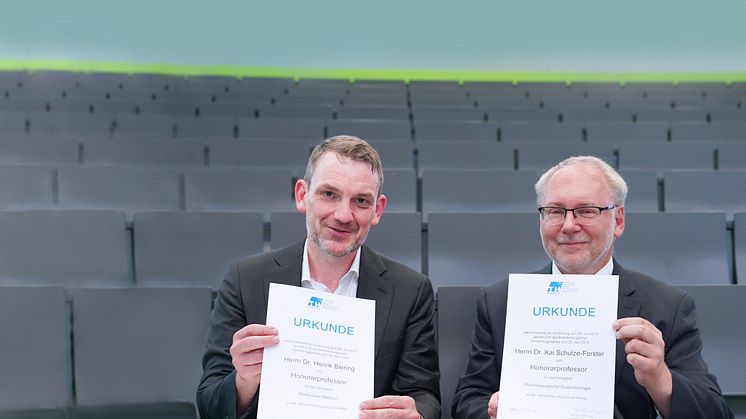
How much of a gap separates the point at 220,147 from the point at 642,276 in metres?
2.33

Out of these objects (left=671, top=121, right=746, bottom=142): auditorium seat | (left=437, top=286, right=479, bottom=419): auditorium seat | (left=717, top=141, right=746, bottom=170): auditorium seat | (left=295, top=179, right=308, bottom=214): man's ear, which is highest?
(left=671, top=121, right=746, bottom=142): auditorium seat

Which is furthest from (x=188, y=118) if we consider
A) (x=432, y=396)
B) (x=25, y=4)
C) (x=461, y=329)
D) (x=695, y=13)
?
(x=695, y=13)

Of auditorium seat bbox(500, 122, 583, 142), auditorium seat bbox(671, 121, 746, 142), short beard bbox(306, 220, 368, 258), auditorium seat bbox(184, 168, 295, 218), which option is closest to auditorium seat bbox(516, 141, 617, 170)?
auditorium seat bbox(500, 122, 583, 142)

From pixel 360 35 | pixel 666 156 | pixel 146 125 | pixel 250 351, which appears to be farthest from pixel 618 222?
pixel 360 35

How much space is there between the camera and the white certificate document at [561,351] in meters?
1.21

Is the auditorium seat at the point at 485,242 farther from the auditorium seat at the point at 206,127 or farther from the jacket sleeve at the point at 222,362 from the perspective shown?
the auditorium seat at the point at 206,127

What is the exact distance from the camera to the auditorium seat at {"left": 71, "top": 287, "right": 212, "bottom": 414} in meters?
1.81

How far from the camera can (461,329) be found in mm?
1729

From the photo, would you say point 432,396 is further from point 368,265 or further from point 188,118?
point 188,118

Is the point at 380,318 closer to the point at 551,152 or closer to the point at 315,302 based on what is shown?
the point at 315,302

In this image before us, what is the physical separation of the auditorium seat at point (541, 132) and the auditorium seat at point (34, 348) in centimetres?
262

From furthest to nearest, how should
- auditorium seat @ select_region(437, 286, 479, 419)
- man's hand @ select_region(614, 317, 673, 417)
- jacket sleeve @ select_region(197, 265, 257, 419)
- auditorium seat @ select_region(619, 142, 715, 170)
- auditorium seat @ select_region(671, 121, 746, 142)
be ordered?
auditorium seat @ select_region(671, 121, 746, 142)
auditorium seat @ select_region(619, 142, 715, 170)
auditorium seat @ select_region(437, 286, 479, 419)
jacket sleeve @ select_region(197, 265, 257, 419)
man's hand @ select_region(614, 317, 673, 417)

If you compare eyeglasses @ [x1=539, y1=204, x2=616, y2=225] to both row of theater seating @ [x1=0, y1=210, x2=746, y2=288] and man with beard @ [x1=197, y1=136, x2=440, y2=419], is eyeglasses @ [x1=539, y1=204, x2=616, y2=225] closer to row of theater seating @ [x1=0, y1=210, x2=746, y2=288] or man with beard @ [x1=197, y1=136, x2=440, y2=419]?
man with beard @ [x1=197, y1=136, x2=440, y2=419]

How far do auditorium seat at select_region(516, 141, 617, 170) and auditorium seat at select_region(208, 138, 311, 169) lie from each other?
975 millimetres
